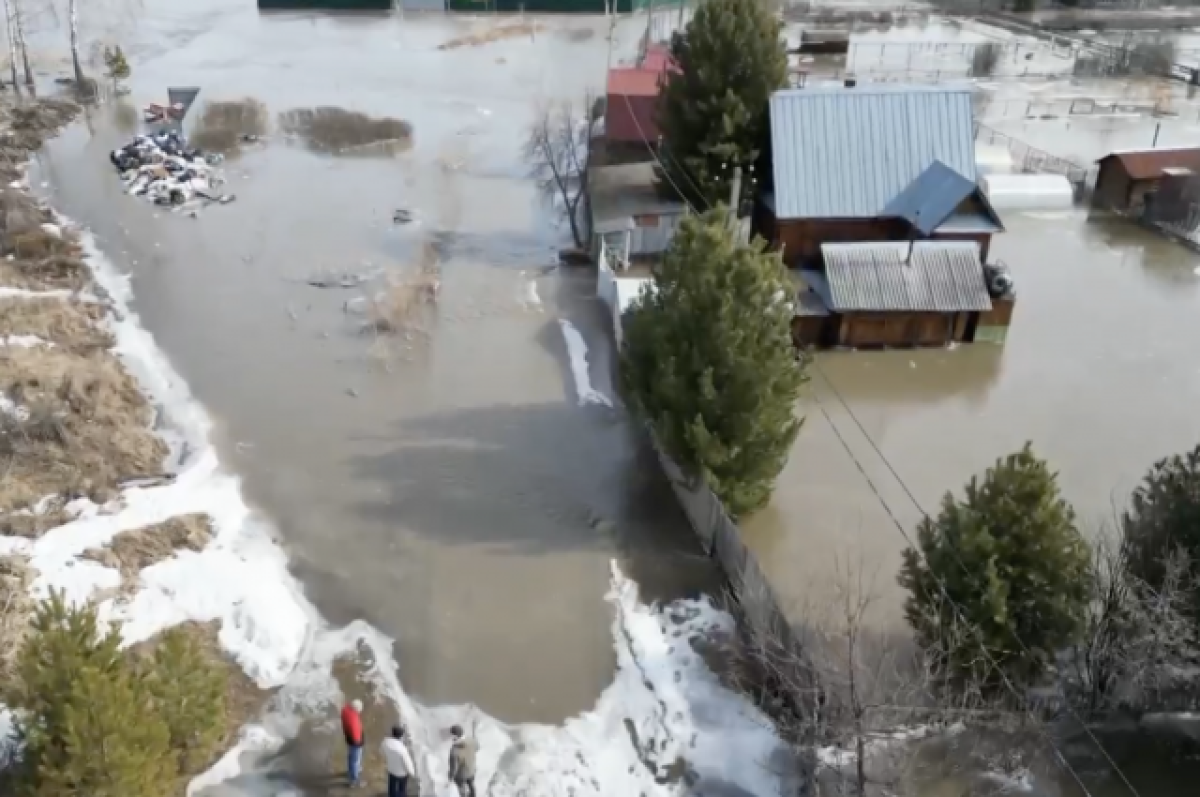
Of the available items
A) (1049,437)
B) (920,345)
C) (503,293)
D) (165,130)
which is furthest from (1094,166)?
(165,130)

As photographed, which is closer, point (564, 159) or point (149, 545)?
point (149, 545)

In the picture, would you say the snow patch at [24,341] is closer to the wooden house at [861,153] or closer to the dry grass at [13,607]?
the dry grass at [13,607]

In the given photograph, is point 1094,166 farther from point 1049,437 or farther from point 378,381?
point 378,381

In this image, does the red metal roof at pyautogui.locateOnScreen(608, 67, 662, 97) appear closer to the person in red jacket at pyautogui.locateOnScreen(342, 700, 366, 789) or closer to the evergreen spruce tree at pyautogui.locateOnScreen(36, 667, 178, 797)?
the person in red jacket at pyautogui.locateOnScreen(342, 700, 366, 789)

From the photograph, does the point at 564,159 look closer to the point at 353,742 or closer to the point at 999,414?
the point at 999,414

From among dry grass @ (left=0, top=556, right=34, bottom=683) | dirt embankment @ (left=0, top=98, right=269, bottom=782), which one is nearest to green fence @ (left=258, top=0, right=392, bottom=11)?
dirt embankment @ (left=0, top=98, right=269, bottom=782)

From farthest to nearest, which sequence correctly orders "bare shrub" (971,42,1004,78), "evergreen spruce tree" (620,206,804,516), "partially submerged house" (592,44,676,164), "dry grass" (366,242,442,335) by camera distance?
"bare shrub" (971,42,1004,78) < "partially submerged house" (592,44,676,164) < "dry grass" (366,242,442,335) < "evergreen spruce tree" (620,206,804,516)

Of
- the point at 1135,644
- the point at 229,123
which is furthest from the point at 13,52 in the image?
the point at 1135,644
